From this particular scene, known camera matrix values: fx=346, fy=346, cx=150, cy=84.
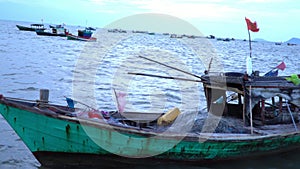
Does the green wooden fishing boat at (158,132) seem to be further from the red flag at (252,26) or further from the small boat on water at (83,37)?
the small boat on water at (83,37)

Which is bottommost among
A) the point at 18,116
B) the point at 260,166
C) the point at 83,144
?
the point at 260,166

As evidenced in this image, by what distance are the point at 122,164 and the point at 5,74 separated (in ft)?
42.7

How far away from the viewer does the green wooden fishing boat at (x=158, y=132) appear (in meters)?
6.74

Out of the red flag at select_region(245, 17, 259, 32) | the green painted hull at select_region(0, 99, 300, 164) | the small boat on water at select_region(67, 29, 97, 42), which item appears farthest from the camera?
the small boat on water at select_region(67, 29, 97, 42)

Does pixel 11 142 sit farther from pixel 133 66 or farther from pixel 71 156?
pixel 133 66

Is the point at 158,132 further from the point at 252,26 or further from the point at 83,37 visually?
the point at 83,37

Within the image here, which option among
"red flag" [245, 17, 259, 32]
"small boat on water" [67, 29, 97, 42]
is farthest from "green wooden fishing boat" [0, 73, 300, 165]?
"small boat on water" [67, 29, 97, 42]

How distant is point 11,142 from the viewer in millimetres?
8703

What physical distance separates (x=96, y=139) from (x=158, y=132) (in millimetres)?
1288

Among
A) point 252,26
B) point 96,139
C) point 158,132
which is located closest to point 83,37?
point 252,26

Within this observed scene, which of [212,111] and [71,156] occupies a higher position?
[212,111]

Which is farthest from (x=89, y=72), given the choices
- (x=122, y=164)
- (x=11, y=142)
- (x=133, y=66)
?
(x=122, y=164)

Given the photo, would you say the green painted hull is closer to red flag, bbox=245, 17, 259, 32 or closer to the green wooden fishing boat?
the green wooden fishing boat

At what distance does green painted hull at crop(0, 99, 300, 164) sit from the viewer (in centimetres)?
668
